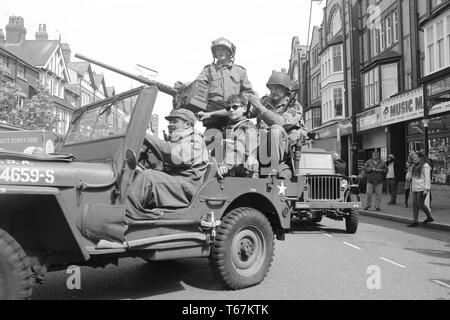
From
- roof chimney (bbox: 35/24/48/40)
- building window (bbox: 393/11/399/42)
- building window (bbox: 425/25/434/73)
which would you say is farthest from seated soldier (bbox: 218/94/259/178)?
roof chimney (bbox: 35/24/48/40)

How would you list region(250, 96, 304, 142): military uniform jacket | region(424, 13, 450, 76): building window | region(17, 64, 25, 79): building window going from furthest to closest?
region(17, 64, 25, 79): building window, region(424, 13, 450, 76): building window, region(250, 96, 304, 142): military uniform jacket

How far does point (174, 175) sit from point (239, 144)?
961 mm

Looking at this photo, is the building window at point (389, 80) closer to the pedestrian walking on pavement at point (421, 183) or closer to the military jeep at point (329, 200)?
the pedestrian walking on pavement at point (421, 183)

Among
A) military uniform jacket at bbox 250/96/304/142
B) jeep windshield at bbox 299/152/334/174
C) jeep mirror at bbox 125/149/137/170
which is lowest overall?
jeep mirror at bbox 125/149/137/170

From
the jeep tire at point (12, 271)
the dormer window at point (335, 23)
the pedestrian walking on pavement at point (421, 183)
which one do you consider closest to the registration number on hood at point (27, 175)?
the jeep tire at point (12, 271)

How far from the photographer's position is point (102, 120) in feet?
15.3

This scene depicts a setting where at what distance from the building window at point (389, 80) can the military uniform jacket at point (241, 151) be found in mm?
20563

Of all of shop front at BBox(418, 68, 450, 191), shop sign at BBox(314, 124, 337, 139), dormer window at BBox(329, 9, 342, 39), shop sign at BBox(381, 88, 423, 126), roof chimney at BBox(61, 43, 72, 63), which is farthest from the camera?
roof chimney at BBox(61, 43, 72, 63)

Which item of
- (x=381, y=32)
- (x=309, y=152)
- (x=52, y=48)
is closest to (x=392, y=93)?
(x=381, y=32)

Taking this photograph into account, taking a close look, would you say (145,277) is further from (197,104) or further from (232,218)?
(197,104)

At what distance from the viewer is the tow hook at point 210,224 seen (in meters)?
4.40

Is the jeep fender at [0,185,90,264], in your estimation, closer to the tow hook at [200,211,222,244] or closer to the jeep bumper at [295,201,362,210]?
the tow hook at [200,211,222,244]

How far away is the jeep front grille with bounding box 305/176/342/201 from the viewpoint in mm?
9906
